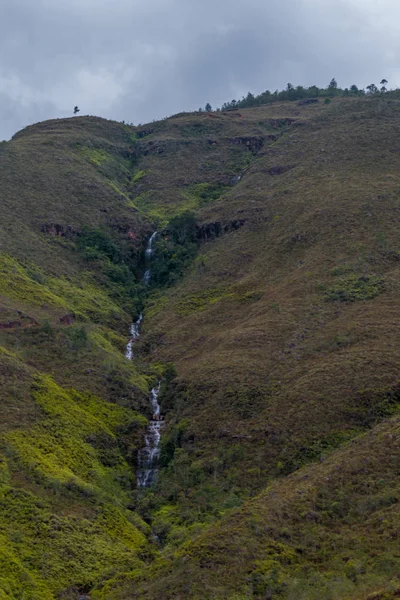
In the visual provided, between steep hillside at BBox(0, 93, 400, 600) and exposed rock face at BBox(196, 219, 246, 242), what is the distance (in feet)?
0.89

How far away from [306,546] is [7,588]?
558 inches

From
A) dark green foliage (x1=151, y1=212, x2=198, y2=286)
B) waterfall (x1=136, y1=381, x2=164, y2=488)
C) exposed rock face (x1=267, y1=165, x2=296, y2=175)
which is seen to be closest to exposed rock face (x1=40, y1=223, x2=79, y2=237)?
dark green foliage (x1=151, y1=212, x2=198, y2=286)

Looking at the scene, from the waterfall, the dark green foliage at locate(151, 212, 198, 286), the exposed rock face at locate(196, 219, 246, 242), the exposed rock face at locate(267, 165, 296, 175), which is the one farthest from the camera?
the exposed rock face at locate(267, 165, 296, 175)

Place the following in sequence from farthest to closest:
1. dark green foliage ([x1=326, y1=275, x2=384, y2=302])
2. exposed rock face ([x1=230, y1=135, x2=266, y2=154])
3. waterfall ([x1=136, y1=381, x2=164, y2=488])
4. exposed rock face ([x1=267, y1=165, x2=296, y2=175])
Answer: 1. exposed rock face ([x1=230, y1=135, x2=266, y2=154])
2. exposed rock face ([x1=267, y1=165, x2=296, y2=175])
3. dark green foliage ([x1=326, y1=275, x2=384, y2=302])
4. waterfall ([x1=136, y1=381, x2=164, y2=488])

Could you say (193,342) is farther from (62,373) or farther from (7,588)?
(7,588)

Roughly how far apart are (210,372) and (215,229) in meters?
36.1

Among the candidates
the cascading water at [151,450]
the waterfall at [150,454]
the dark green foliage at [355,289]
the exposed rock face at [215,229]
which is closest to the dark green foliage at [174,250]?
the exposed rock face at [215,229]

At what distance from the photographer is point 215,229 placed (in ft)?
272

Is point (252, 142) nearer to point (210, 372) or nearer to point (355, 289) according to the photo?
point (355, 289)

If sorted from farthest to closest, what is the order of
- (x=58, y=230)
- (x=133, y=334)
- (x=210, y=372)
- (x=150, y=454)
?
(x=58, y=230) → (x=133, y=334) → (x=210, y=372) → (x=150, y=454)

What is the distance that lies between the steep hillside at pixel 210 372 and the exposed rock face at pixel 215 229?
271 millimetres

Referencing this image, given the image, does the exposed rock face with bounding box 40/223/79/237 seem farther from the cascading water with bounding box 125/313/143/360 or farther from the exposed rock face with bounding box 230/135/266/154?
the exposed rock face with bounding box 230/135/266/154

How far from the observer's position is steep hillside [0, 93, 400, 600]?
1177 inches

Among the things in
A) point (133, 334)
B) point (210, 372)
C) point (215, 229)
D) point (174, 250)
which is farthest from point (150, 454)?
point (215, 229)
